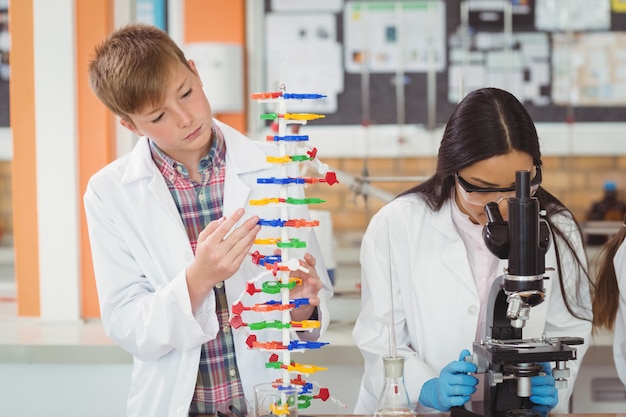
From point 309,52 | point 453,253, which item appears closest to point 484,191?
point 453,253

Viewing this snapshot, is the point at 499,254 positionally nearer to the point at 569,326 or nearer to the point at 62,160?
the point at 569,326

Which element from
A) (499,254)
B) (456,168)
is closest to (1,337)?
(456,168)

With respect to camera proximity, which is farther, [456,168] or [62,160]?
[62,160]

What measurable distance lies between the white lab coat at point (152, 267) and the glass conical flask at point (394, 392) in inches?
12.0

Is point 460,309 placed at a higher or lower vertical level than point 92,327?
higher

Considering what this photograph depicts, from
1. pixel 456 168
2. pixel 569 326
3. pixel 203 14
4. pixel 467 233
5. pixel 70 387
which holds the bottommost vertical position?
pixel 70 387

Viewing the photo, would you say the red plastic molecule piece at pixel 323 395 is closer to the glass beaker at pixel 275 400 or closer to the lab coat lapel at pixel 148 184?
the glass beaker at pixel 275 400

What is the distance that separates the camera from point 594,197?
4.96 metres

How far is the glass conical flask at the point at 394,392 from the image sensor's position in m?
1.52

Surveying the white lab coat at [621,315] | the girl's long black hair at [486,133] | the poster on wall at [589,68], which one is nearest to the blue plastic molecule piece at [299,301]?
the girl's long black hair at [486,133]

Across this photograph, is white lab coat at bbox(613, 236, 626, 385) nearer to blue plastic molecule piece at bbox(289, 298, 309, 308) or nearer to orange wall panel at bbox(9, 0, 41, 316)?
blue plastic molecule piece at bbox(289, 298, 309, 308)

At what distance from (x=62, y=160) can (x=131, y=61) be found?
1.61 m

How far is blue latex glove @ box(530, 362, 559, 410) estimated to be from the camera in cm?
167

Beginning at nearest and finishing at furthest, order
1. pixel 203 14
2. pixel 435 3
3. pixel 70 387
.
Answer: pixel 70 387 < pixel 203 14 < pixel 435 3
